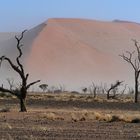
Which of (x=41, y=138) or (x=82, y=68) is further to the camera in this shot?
(x=82, y=68)

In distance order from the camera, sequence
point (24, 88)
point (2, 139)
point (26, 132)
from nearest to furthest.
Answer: point (2, 139) < point (26, 132) < point (24, 88)

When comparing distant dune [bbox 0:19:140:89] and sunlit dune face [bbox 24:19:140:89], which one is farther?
sunlit dune face [bbox 24:19:140:89]

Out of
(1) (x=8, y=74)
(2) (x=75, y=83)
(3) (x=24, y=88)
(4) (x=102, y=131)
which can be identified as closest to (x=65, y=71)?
(2) (x=75, y=83)

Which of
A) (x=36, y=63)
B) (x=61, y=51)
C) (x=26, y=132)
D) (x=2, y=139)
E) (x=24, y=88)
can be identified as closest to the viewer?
(x=2, y=139)

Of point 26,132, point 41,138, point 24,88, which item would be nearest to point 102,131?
point 26,132

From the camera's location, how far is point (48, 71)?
7274 inches

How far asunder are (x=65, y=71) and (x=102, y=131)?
161 m

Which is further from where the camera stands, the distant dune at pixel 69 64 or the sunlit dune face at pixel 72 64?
the sunlit dune face at pixel 72 64

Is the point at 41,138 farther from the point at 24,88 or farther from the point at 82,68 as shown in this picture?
the point at 82,68

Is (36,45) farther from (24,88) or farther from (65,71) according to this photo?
(24,88)

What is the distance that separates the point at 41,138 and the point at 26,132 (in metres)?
3.11

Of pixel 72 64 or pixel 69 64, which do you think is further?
pixel 72 64

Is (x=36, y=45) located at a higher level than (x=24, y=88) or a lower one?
higher

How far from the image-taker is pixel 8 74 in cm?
18888
